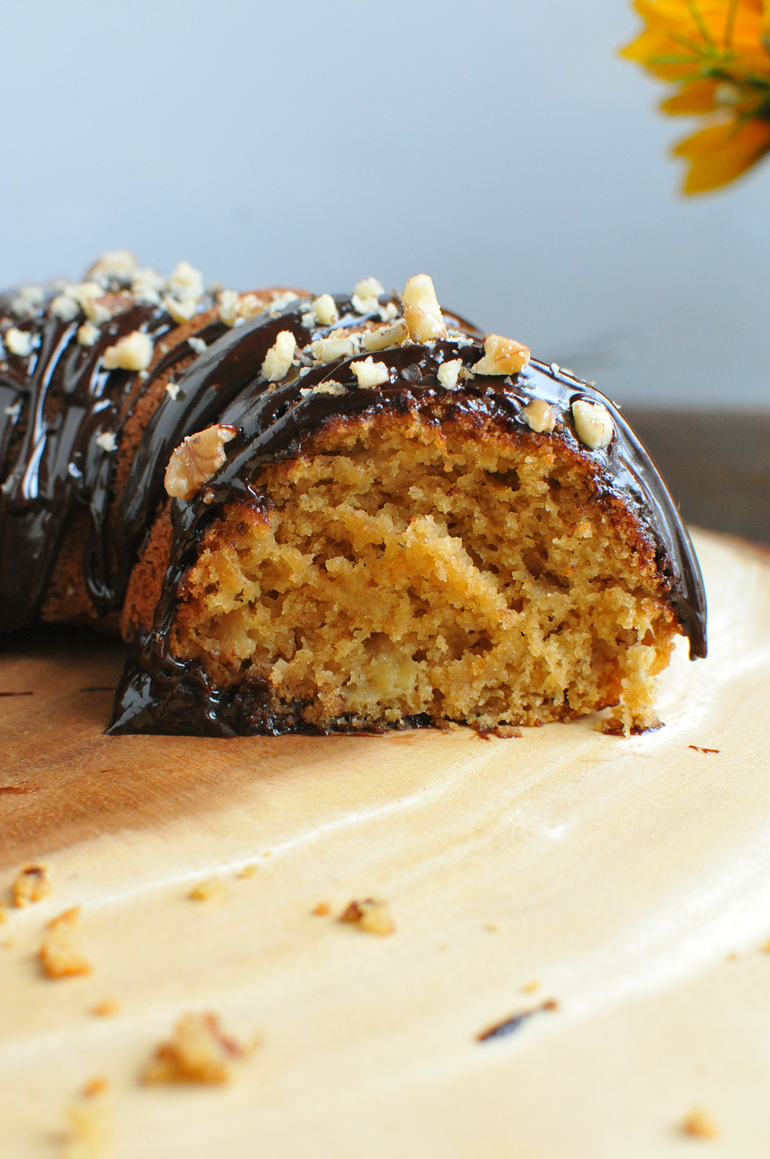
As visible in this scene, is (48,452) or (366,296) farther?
(48,452)

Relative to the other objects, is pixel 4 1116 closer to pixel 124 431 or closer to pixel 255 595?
pixel 255 595

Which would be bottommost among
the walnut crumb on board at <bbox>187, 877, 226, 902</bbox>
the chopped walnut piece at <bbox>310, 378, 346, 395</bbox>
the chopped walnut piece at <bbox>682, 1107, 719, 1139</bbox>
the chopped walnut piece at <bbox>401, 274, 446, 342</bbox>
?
the walnut crumb on board at <bbox>187, 877, 226, 902</bbox>

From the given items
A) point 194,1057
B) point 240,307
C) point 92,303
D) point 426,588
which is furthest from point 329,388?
point 194,1057

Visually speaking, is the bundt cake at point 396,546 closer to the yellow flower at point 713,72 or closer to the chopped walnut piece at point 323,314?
the chopped walnut piece at point 323,314

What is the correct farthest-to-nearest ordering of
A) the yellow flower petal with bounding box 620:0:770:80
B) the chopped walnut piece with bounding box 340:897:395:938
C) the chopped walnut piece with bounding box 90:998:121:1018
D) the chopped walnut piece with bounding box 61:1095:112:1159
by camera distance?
the yellow flower petal with bounding box 620:0:770:80 → the chopped walnut piece with bounding box 340:897:395:938 → the chopped walnut piece with bounding box 90:998:121:1018 → the chopped walnut piece with bounding box 61:1095:112:1159

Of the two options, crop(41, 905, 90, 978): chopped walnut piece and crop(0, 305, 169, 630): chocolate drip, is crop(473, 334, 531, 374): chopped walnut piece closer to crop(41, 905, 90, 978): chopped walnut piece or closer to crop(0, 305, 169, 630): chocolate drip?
crop(0, 305, 169, 630): chocolate drip

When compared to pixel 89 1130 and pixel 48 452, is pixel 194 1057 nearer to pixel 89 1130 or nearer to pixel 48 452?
pixel 89 1130

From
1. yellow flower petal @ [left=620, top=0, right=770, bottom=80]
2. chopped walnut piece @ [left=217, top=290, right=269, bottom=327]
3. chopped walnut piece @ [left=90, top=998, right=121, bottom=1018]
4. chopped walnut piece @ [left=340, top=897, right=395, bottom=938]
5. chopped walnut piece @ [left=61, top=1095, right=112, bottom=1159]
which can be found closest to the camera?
chopped walnut piece @ [left=61, top=1095, right=112, bottom=1159]

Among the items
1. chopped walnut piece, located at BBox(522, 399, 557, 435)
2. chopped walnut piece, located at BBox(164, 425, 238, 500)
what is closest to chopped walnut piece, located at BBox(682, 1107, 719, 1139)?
chopped walnut piece, located at BBox(522, 399, 557, 435)
